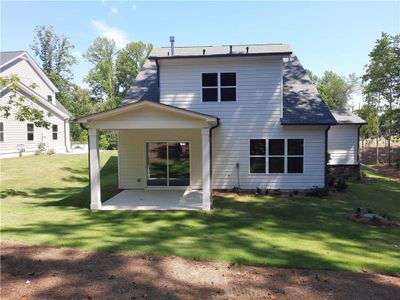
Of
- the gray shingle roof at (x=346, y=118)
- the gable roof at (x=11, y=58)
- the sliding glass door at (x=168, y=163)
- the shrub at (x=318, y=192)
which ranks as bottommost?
the shrub at (x=318, y=192)

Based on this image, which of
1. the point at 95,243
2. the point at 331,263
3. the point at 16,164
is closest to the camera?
the point at 331,263

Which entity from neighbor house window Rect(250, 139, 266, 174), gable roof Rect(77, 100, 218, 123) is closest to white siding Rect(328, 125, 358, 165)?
neighbor house window Rect(250, 139, 266, 174)

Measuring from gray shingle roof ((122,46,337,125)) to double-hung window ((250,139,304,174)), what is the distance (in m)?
0.97

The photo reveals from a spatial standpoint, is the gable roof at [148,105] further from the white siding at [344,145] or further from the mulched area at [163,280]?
the white siding at [344,145]

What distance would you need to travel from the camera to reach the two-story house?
2256 centimetres

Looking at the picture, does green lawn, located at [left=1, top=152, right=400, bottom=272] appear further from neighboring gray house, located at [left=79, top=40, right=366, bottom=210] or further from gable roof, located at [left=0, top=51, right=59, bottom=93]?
gable roof, located at [left=0, top=51, right=59, bottom=93]

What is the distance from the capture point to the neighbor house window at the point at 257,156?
13.5m

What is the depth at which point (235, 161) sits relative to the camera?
1366cm

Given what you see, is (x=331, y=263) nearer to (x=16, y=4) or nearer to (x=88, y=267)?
(x=88, y=267)

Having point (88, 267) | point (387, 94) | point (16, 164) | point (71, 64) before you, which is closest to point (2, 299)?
point (88, 267)

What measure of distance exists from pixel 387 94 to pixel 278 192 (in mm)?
18711

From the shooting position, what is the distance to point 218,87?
1344cm

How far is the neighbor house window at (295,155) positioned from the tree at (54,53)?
153 feet

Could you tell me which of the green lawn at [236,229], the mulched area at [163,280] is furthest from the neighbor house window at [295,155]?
the mulched area at [163,280]
